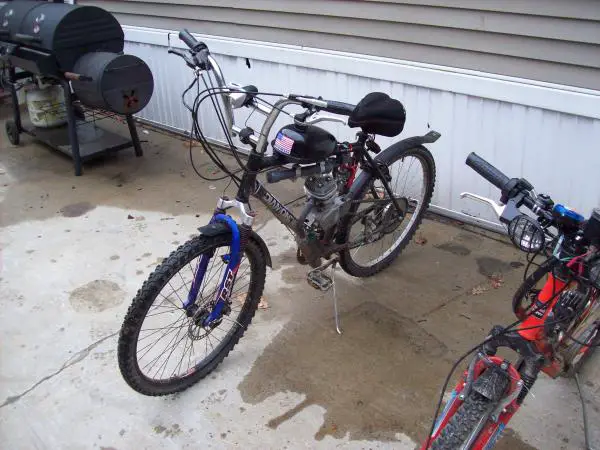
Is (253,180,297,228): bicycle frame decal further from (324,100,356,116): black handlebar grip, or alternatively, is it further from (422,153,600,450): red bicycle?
(422,153,600,450): red bicycle

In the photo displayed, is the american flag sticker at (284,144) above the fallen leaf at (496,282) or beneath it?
above

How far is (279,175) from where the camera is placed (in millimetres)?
2572

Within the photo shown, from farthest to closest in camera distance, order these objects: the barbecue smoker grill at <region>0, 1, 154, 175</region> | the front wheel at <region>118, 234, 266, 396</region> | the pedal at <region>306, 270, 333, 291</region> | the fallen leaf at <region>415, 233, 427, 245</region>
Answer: the barbecue smoker grill at <region>0, 1, 154, 175</region>
the fallen leaf at <region>415, 233, 427, 245</region>
the pedal at <region>306, 270, 333, 291</region>
the front wheel at <region>118, 234, 266, 396</region>

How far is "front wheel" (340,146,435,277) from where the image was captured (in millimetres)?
3041

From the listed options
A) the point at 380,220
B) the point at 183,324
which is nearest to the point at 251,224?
the point at 183,324

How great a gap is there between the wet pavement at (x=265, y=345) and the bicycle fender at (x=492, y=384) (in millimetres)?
755

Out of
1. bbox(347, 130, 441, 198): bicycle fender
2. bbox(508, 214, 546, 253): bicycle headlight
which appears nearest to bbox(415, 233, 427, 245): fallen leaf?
bbox(347, 130, 441, 198): bicycle fender

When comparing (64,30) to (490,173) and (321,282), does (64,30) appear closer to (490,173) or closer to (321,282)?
(321,282)

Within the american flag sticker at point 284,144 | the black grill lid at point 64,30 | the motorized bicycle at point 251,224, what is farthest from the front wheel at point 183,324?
the black grill lid at point 64,30

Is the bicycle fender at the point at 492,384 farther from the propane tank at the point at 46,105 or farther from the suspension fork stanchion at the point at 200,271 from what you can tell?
the propane tank at the point at 46,105

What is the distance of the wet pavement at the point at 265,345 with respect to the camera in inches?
95.1

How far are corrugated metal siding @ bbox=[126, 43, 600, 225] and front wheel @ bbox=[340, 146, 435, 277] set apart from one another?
304mm

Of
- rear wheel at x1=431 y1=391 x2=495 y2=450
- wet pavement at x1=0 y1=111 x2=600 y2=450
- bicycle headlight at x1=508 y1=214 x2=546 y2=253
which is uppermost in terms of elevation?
bicycle headlight at x1=508 y1=214 x2=546 y2=253

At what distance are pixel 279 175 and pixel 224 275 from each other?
515 millimetres
